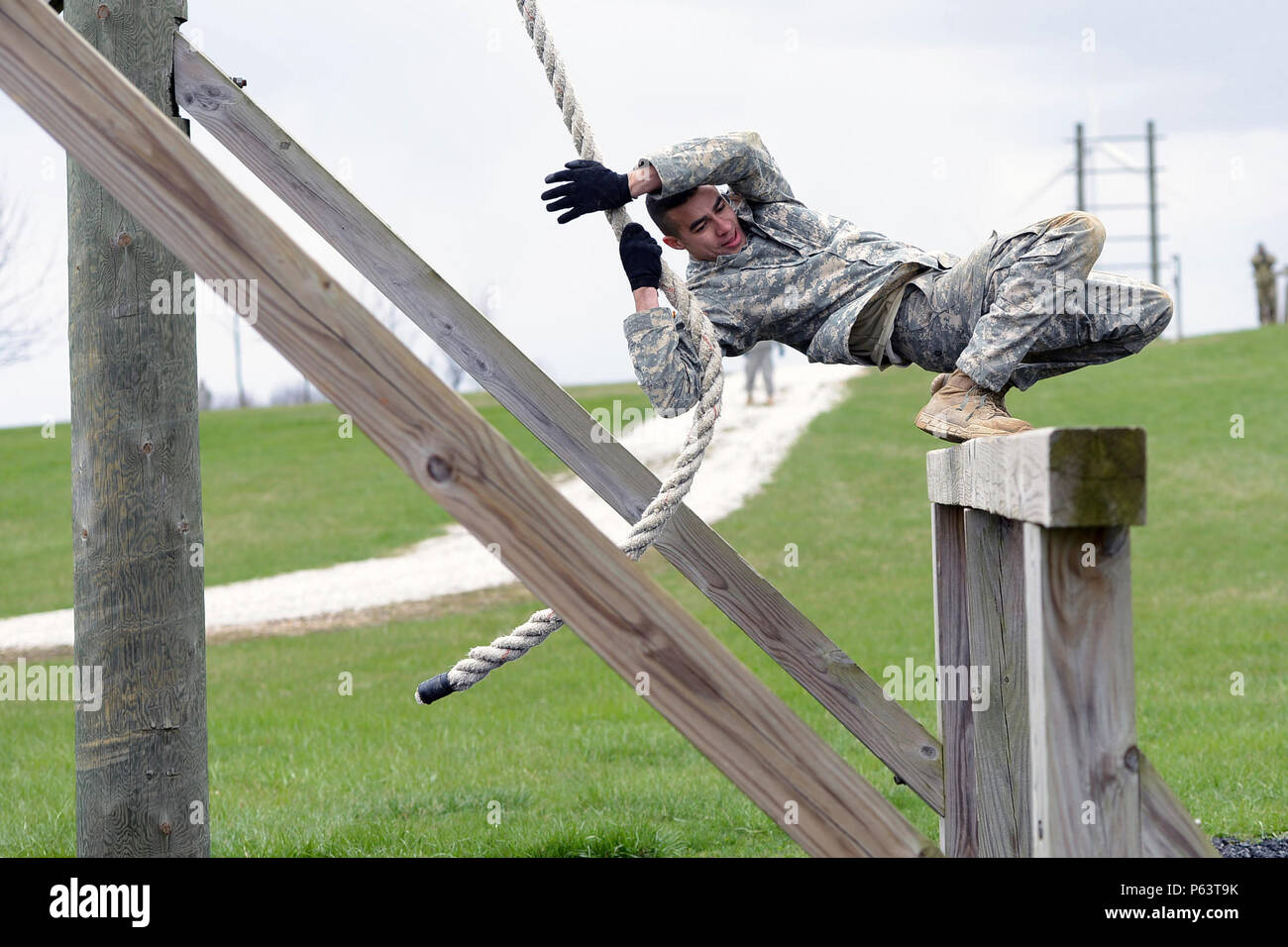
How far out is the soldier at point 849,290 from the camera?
2.82 metres

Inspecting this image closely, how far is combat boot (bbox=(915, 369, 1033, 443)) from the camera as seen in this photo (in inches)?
110

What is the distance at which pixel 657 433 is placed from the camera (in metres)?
23.3

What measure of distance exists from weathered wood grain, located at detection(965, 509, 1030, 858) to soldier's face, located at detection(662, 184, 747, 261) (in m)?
0.97

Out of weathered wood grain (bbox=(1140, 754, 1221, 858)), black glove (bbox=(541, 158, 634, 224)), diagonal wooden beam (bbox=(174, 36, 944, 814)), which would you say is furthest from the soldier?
weathered wood grain (bbox=(1140, 754, 1221, 858))

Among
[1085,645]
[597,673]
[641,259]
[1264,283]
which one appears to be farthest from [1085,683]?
[1264,283]

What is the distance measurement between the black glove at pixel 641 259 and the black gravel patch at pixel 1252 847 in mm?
3143

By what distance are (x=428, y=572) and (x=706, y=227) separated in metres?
12.3

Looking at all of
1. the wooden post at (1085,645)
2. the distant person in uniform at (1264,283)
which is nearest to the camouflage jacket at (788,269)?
the wooden post at (1085,645)

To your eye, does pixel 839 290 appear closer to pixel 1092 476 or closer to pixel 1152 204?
pixel 1092 476

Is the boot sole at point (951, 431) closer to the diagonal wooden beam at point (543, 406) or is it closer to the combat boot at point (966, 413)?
the combat boot at point (966, 413)

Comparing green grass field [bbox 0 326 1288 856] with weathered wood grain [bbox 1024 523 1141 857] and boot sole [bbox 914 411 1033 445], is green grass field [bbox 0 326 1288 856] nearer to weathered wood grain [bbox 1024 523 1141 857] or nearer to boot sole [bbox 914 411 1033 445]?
boot sole [bbox 914 411 1033 445]
